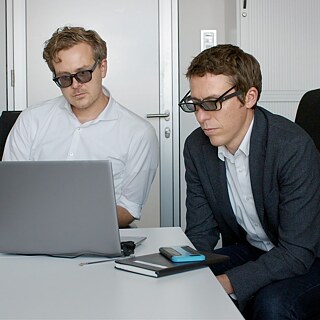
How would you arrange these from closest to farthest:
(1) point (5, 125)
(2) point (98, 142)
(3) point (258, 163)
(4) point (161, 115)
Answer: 1. (3) point (258, 163)
2. (2) point (98, 142)
3. (1) point (5, 125)
4. (4) point (161, 115)

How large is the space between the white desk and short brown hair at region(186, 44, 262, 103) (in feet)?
2.12

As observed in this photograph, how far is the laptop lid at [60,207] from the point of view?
1.28 meters

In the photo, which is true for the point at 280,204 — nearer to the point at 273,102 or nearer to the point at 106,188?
the point at 106,188

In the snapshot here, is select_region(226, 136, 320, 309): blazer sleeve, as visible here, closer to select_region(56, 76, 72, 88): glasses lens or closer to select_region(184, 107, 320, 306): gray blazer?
select_region(184, 107, 320, 306): gray blazer

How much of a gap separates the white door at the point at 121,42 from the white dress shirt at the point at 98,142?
1.48m

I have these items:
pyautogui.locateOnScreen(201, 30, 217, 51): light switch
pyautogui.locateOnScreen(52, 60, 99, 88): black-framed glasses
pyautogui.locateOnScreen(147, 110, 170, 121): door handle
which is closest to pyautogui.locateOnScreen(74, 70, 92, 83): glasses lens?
pyautogui.locateOnScreen(52, 60, 99, 88): black-framed glasses

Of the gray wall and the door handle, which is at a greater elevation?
the gray wall

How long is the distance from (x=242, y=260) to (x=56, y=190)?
0.74 m

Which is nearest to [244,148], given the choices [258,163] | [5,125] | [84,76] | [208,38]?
[258,163]

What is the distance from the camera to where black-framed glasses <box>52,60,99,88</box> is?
201 cm

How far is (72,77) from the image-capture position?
204 cm

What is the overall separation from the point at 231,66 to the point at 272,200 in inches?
16.0

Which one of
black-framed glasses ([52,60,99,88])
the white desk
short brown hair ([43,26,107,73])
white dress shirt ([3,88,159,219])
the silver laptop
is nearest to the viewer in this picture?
the white desk

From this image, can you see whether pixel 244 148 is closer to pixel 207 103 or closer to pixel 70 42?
pixel 207 103
